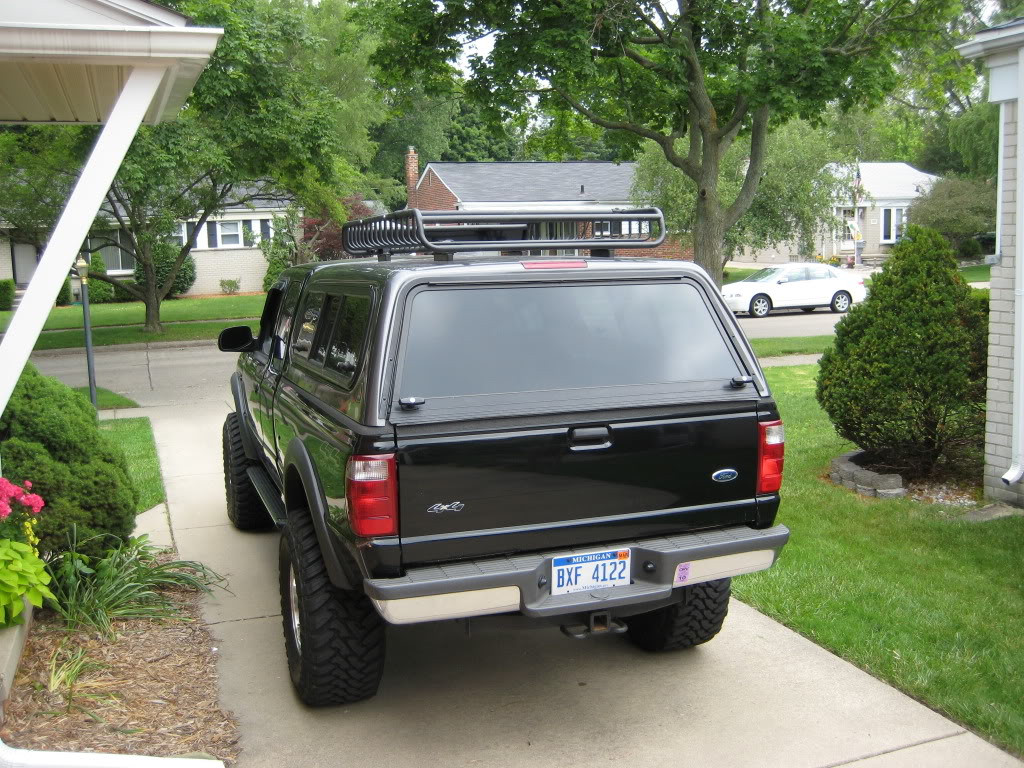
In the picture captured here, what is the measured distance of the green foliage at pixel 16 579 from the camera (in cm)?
418

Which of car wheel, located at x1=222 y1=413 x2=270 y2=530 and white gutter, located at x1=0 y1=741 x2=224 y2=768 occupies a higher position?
car wheel, located at x1=222 y1=413 x2=270 y2=530

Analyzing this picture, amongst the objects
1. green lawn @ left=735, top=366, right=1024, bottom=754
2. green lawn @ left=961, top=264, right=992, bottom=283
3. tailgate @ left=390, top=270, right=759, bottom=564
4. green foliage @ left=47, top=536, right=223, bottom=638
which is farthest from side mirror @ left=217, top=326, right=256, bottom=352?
green lawn @ left=961, top=264, right=992, bottom=283

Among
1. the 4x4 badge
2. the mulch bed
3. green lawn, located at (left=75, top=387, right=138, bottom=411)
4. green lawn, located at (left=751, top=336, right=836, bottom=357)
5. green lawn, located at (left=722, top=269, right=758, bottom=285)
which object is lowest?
the mulch bed

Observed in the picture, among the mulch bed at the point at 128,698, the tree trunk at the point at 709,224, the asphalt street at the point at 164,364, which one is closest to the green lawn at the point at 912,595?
the mulch bed at the point at 128,698

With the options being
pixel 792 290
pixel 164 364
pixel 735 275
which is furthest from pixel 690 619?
pixel 735 275

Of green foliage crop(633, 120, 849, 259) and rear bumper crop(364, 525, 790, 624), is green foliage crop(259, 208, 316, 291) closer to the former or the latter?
green foliage crop(633, 120, 849, 259)

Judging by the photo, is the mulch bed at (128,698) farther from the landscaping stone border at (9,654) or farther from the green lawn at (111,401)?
the green lawn at (111,401)

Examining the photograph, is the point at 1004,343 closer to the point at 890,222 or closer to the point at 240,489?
the point at 240,489

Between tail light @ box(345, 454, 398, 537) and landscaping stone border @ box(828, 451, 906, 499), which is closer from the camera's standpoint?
tail light @ box(345, 454, 398, 537)

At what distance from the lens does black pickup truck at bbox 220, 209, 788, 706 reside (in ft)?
12.0

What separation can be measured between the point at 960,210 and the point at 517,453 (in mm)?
38424

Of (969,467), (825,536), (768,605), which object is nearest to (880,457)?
(969,467)

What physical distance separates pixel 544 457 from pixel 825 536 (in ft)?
11.5

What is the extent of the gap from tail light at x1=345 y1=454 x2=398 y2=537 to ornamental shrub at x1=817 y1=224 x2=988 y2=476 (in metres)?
4.90
